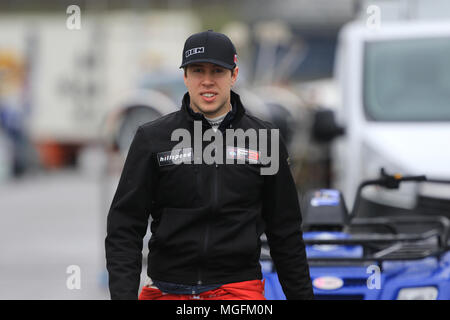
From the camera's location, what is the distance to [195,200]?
3193 mm

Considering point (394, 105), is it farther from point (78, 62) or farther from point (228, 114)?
point (78, 62)

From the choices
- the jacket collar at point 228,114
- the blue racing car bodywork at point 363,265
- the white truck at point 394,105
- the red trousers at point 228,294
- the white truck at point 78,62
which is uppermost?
the white truck at point 78,62

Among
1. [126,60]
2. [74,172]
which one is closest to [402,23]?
[126,60]

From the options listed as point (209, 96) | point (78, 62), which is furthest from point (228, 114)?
point (78, 62)

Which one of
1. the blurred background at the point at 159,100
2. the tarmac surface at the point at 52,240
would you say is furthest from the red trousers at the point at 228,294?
the tarmac surface at the point at 52,240

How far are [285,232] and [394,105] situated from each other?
4.82m

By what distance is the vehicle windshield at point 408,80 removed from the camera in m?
7.77

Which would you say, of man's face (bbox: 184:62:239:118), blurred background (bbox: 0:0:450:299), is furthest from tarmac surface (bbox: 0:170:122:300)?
man's face (bbox: 184:62:239:118)

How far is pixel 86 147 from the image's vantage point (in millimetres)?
25969

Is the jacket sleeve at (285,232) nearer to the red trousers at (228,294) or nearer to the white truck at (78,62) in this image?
the red trousers at (228,294)

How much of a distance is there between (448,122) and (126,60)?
59.9 feet

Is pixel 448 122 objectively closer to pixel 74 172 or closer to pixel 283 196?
pixel 283 196

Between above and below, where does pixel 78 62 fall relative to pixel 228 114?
above

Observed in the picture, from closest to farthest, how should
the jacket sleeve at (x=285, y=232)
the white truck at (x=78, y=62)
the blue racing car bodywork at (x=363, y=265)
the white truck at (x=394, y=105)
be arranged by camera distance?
1. the jacket sleeve at (x=285, y=232)
2. the blue racing car bodywork at (x=363, y=265)
3. the white truck at (x=394, y=105)
4. the white truck at (x=78, y=62)
